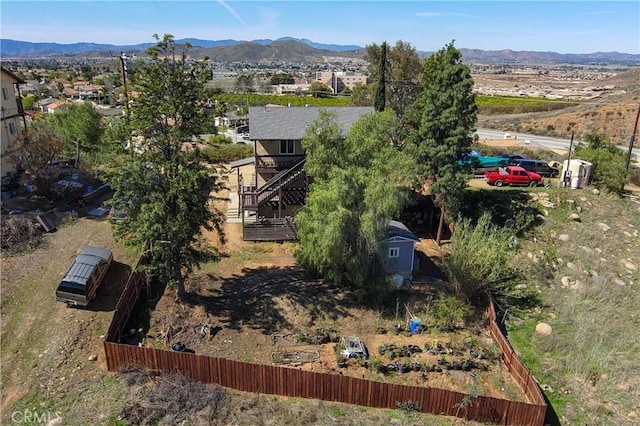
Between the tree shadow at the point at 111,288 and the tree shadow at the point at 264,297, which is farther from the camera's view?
the tree shadow at the point at 264,297

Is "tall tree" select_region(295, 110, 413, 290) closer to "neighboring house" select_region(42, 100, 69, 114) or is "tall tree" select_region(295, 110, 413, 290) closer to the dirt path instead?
the dirt path

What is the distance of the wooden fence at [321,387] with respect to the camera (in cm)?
1616

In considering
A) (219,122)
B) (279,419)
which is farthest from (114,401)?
(219,122)

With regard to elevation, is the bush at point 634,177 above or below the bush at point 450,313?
above

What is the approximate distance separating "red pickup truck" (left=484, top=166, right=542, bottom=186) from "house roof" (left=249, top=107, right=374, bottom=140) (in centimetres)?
1161

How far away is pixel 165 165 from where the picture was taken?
2006cm

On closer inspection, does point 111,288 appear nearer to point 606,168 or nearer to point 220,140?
point 606,168

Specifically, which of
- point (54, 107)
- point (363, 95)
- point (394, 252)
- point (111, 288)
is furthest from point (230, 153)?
point (54, 107)

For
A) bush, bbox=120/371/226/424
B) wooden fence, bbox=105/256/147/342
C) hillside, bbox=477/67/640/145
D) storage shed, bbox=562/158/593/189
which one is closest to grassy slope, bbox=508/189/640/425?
storage shed, bbox=562/158/593/189

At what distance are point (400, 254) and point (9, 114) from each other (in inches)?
1365

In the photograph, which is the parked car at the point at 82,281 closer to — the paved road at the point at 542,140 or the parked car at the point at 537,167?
the parked car at the point at 537,167

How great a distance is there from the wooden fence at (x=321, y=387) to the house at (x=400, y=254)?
29.8 ft

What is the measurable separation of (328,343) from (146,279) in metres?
9.84

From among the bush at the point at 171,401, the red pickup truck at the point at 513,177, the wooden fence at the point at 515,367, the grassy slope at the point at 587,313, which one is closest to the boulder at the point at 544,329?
the grassy slope at the point at 587,313
